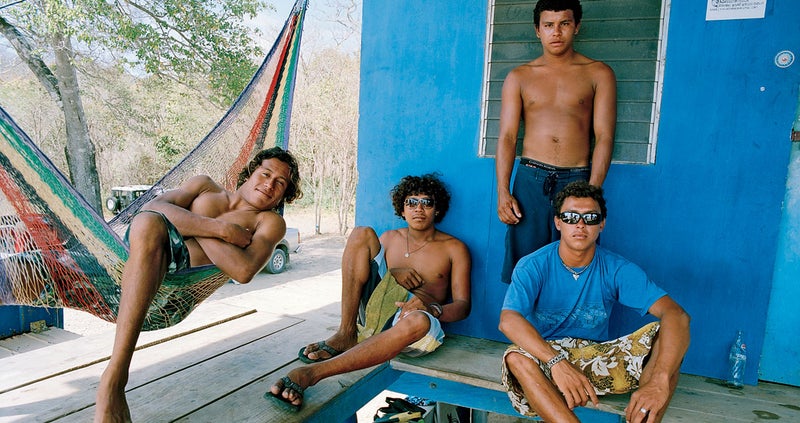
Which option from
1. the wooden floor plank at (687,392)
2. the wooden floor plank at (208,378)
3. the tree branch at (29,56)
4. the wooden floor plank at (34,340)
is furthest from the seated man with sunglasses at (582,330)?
the tree branch at (29,56)

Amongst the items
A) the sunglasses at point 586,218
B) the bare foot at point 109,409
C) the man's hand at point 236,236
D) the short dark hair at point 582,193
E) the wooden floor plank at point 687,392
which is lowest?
the wooden floor plank at point 687,392

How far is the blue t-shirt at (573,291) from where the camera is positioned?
5.82 ft

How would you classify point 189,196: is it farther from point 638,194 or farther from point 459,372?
point 638,194

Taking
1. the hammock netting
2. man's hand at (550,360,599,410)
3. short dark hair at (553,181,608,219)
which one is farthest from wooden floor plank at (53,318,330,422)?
short dark hair at (553,181,608,219)

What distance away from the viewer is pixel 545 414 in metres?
1.59

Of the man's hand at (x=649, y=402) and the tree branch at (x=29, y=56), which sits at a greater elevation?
the tree branch at (x=29, y=56)

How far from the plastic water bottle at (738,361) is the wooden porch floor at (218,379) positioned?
0.21 feet

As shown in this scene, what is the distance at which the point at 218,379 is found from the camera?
6.38 ft

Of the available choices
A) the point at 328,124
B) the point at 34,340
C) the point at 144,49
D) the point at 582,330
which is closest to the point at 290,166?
the point at 582,330

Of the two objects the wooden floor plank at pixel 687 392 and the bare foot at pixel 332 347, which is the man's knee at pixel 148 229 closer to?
the bare foot at pixel 332 347

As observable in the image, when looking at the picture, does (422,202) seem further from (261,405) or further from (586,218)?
(261,405)

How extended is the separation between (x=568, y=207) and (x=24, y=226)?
188cm

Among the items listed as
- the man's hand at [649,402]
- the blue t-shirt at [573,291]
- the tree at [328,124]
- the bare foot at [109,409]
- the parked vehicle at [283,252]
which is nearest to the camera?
the bare foot at [109,409]

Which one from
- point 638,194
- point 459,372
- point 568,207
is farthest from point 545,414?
point 638,194
